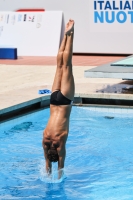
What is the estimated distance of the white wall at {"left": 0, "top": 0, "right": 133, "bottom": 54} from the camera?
44.3 ft

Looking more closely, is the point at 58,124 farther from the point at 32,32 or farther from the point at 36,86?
the point at 32,32

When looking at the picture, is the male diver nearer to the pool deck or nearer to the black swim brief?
the black swim brief

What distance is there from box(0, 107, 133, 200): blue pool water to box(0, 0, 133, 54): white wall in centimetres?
515

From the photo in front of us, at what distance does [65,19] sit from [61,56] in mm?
8635

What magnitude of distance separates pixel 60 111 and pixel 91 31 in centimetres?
854

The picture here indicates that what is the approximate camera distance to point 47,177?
594 centimetres

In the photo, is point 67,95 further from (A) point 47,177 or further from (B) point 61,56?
(A) point 47,177

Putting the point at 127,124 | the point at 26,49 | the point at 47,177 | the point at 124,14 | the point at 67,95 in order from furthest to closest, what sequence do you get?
1. the point at 26,49
2. the point at 124,14
3. the point at 127,124
4. the point at 47,177
5. the point at 67,95

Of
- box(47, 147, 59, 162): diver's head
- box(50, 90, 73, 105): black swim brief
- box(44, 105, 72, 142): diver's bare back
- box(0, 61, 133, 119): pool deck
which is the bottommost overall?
box(0, 61, 133, 119): pool deck

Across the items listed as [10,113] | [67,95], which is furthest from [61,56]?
[10,113]

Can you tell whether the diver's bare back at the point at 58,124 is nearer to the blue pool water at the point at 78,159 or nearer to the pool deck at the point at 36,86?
the blue pool water at the point at 78,159

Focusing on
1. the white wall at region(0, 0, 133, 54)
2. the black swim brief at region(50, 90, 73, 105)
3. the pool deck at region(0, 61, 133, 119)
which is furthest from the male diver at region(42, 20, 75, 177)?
the white wall at region(0, 0, 133, 54)

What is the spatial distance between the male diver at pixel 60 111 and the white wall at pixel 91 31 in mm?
7914

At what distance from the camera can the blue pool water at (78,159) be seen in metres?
5.73
